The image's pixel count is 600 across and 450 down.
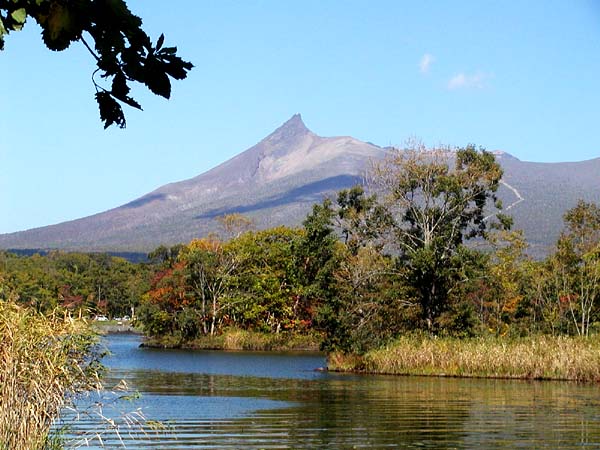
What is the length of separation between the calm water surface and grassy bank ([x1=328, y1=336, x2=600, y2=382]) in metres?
0.94

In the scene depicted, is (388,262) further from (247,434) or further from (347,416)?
(247,434)

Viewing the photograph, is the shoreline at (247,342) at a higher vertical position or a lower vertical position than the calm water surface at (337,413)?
lower

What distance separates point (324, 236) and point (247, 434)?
29476 mm

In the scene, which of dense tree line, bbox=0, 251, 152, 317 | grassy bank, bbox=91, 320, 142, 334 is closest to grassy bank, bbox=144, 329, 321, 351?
dense tree line, bbox=0, 251, 152, 317

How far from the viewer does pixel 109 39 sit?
155 inches

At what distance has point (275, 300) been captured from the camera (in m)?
66.4

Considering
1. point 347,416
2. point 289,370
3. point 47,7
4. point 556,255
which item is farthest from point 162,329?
point 47,7

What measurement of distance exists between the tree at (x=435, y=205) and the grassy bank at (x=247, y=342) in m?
21.0

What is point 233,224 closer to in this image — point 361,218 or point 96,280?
point 361,218

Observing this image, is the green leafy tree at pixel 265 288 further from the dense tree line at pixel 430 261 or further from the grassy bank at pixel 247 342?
the dense tree line at pixel 430 261

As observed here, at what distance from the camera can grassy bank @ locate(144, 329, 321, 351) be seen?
63656 mm

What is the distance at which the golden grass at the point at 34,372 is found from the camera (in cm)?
1120

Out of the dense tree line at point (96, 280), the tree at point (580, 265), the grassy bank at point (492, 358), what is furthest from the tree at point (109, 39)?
the dense tree line at point (96, 280)

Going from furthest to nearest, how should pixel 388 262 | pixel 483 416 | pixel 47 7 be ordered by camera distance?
pixel 388 262
pixel 483 416
pixel 47 7
